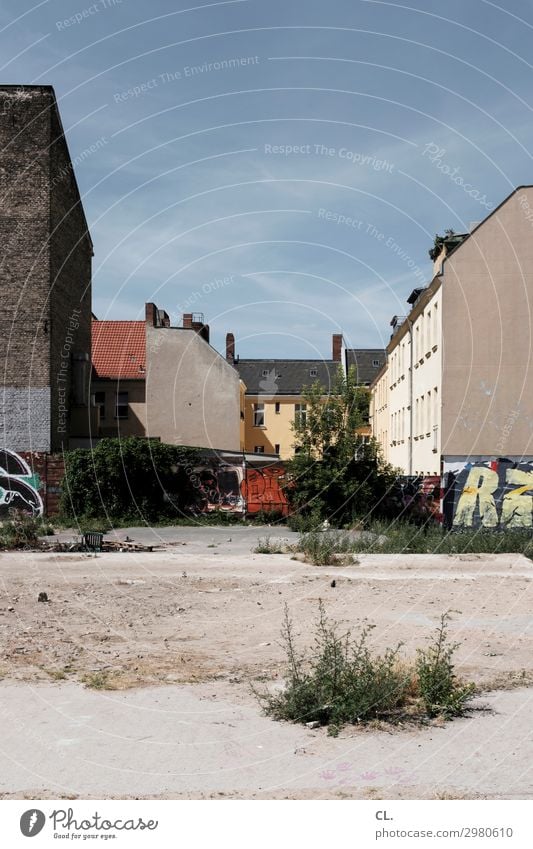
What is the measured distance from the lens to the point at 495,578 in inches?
733

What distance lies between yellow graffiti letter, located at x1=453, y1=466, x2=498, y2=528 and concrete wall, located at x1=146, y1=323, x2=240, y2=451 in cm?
2011

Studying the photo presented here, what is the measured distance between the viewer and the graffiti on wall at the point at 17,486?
33219mm

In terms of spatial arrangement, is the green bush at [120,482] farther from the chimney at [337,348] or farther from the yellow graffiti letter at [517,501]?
the chimney at [337,348]

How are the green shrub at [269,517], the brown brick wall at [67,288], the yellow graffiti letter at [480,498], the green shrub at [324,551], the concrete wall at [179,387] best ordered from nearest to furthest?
the green shrub at [324,551] → the yellow graffiti letter at [480,498] → the green shrub at [269,517] → the brown brick wall at [67,288] → the concrete wall at [179,387]

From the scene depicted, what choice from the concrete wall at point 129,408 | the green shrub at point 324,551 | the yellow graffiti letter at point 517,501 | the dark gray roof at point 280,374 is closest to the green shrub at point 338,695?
the green shrub at point 324,551

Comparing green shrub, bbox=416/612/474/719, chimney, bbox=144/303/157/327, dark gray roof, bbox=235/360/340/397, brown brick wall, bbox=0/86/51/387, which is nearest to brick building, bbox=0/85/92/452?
brown brick wall, bbox=0/86/51/387

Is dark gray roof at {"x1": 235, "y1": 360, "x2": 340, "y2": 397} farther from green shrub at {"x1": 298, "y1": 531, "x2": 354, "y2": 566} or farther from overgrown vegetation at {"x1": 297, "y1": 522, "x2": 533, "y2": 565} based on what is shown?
green shrub at {"x1": 298, "y1": 531, "x2": 354, "y2": 566}

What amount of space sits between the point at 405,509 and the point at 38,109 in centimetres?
2108

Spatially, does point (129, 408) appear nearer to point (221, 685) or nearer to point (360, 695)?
point (221, 685)

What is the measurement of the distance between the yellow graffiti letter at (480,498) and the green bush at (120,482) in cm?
1060

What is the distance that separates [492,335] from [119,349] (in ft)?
82.6

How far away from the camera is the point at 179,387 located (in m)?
47.1

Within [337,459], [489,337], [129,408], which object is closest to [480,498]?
[337,459]

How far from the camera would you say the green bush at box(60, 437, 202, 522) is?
106ft
